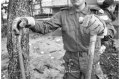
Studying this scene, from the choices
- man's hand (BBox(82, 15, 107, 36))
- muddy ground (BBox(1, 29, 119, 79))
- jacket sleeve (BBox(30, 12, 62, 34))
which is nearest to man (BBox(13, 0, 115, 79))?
jacket sleeve (BBox(30, 12, 62, 34))

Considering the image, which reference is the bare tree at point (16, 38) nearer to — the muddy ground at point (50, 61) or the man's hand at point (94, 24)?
the muddy ground at point (50, 61)

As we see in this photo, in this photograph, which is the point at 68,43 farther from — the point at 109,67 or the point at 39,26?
the point at 109,67

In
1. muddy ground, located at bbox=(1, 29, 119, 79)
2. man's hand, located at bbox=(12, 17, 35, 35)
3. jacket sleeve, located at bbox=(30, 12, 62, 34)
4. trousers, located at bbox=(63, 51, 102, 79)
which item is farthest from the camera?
muddy ground, located at bbox=(1, 29, 119, 79)

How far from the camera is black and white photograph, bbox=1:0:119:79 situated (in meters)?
1.56

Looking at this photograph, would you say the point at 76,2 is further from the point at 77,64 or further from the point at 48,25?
the point at 77,64

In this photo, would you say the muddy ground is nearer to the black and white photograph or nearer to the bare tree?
the black and white photograph

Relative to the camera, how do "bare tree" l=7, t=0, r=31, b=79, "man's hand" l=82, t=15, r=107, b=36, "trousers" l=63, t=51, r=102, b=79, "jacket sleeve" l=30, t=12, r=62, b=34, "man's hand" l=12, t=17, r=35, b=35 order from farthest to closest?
"bare tree" l=7, t=0, r=31, b=79
"trousers" l=63, t=51, r=102, b=79
"jacket sleeve" l=30, t=12, r=62, b=34
"man's hand" l=12, t=17, r=35, b=35
"man's hand" l=82, t=15, r=107, b=36

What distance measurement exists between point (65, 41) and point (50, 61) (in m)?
2.24

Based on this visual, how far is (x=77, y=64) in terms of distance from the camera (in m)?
1.94

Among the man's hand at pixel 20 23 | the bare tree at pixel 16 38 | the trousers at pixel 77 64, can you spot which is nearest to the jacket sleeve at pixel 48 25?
the man's hand at pixel 20 23

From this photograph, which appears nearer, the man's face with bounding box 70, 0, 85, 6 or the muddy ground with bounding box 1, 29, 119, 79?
the man's face with bounding box 70, 0, 85, 6

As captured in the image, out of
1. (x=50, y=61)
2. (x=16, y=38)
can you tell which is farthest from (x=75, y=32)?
(x=50, y=61)

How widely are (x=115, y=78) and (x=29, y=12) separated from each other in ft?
6.57

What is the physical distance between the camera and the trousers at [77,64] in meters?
1.91
